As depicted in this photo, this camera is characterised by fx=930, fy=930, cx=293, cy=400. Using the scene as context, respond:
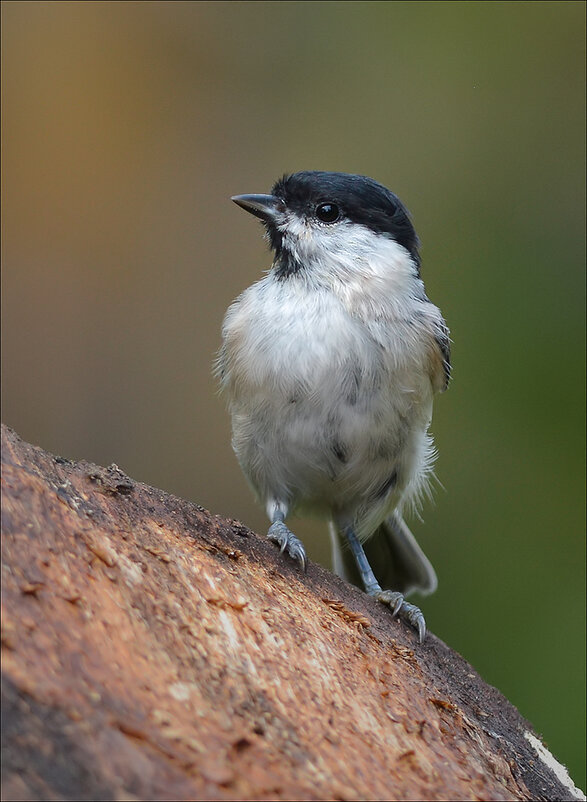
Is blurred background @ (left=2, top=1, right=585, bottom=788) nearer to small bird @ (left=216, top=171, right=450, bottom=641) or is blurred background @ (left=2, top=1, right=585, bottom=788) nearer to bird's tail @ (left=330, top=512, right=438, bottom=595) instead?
bird's tail @ (left=330, top=512, right=438, bottom=595)

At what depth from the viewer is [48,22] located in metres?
5.37

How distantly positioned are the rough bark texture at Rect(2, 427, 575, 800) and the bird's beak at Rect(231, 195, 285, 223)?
1249 millimetres

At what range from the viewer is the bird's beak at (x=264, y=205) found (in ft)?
10.4

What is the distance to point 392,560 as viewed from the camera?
379 cm

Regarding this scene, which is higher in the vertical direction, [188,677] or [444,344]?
[444,344]

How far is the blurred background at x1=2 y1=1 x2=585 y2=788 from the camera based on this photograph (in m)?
4.88

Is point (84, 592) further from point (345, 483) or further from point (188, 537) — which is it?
point (345, 483)

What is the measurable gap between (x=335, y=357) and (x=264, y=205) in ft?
2.20

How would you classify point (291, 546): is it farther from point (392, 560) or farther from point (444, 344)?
point (392, 560)

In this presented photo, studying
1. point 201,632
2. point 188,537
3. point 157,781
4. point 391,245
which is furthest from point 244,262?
point 157,781

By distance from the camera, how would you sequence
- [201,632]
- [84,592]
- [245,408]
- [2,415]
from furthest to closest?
[2,415]
[245,408]
[201,632]
[84,592]

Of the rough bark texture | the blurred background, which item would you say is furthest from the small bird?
the blurred background

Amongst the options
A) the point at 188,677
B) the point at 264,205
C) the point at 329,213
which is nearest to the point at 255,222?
the point at 264,205

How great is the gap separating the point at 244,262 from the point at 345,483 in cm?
243
